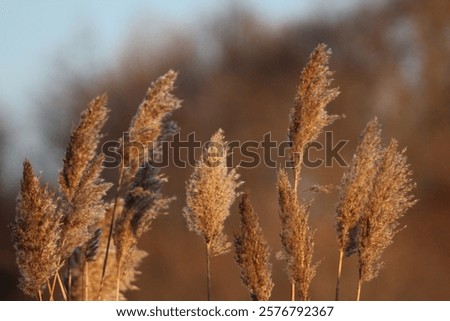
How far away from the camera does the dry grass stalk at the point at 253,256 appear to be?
5051 mm

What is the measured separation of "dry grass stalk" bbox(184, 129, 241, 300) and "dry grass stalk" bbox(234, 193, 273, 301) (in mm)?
122

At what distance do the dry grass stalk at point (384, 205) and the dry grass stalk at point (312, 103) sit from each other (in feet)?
1.60

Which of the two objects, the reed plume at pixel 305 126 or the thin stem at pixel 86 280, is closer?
the reed plume at pixel 305 126

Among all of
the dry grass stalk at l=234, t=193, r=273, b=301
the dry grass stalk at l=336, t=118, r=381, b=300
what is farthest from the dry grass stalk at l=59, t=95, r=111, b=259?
the dry grass stalk at l=336, t=118, r=381, b=300

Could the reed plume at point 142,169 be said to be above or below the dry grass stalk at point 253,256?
above

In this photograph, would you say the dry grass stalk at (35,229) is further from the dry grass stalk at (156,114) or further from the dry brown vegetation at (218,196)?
the dry grass stalk at (156,114)

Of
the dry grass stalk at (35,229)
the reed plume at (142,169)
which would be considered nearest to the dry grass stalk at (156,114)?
the reed plume at (142,169)

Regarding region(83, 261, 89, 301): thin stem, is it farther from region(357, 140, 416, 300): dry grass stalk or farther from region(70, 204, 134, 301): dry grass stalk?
region(357, 140, 416, 300): dry grass stalk

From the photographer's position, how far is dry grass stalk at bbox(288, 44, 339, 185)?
5.08m

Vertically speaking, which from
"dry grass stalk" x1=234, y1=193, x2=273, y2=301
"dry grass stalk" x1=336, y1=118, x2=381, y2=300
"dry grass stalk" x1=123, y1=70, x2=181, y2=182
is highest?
"dry grass stalk" x1=123, y1=70, x2=181, y2=182

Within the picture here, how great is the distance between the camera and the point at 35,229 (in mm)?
5137

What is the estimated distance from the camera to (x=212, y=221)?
5.18m

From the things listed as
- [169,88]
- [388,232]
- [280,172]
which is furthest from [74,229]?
[388,232]
